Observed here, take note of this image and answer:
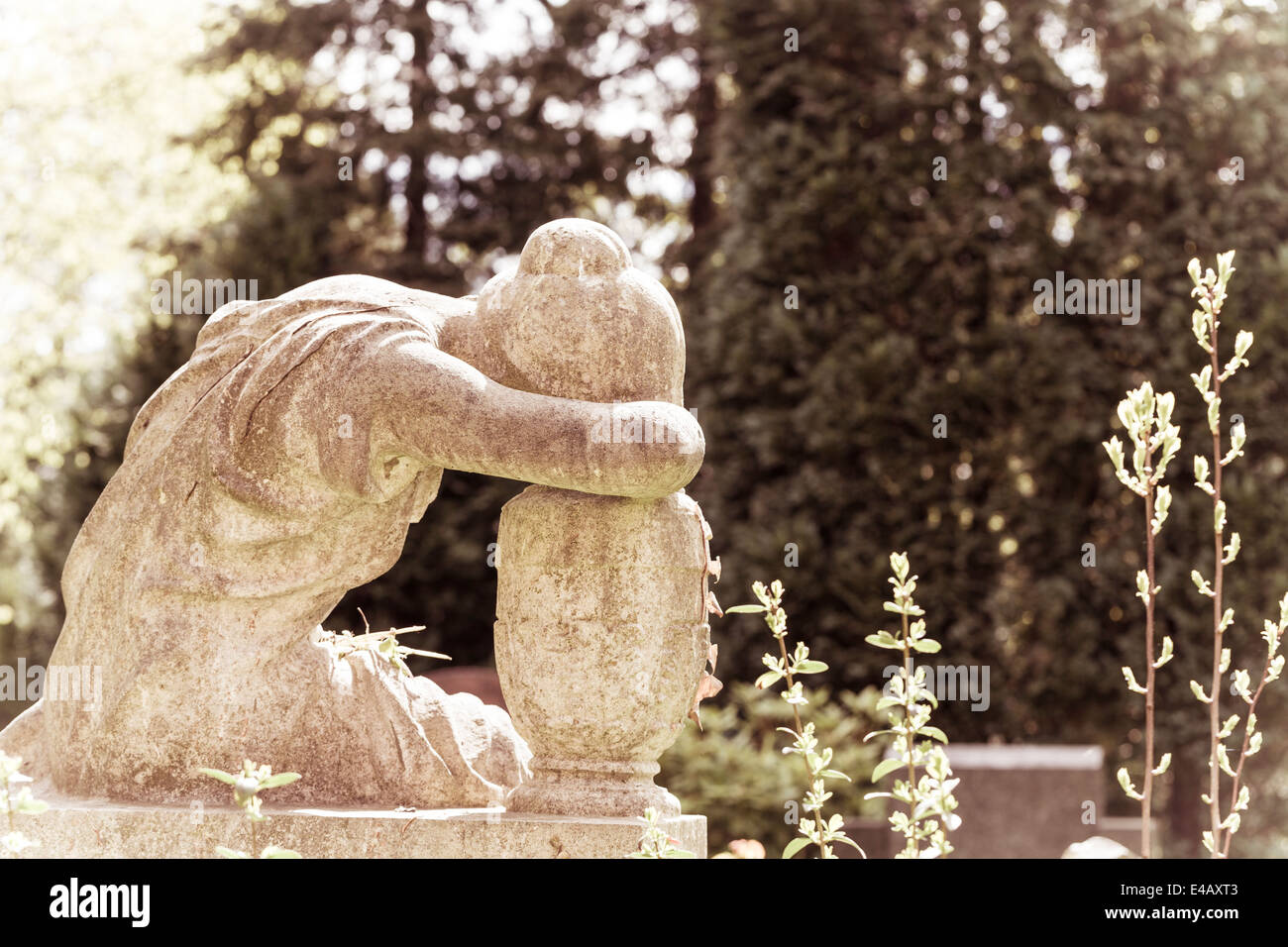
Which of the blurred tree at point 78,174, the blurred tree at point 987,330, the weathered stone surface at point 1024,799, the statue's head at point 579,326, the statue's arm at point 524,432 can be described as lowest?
the weathered stone surface at point 1024,799

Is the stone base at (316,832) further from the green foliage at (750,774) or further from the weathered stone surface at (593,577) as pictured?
the green foliage at (750,774)

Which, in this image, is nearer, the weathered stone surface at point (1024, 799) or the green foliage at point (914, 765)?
the green foliage at point (914, 765)

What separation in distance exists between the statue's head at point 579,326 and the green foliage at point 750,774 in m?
4.32

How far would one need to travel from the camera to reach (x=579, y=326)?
3178mm

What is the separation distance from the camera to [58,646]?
3461 millimetres

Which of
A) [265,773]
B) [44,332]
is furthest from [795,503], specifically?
[44,332]

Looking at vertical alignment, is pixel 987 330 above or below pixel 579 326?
above

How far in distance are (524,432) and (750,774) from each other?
487cm

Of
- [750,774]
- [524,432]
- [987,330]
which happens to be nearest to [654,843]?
[524,432]

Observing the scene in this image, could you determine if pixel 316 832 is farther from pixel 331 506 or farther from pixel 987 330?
pixel 987 330

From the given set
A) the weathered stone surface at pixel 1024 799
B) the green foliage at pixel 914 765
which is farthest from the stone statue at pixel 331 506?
the weathered stone surface at pixel 1024 799

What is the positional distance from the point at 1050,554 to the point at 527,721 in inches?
244

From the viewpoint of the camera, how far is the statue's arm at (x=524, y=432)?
2992 mm

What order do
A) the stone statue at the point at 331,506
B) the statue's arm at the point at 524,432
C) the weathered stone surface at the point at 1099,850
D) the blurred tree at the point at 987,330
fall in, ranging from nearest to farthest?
the weathered stone surface at the point at 1099,850 → the statue's arm at the point at 524,432 → the stone statue at the point at 331,506 → the blurred tree at the point at 987,330
